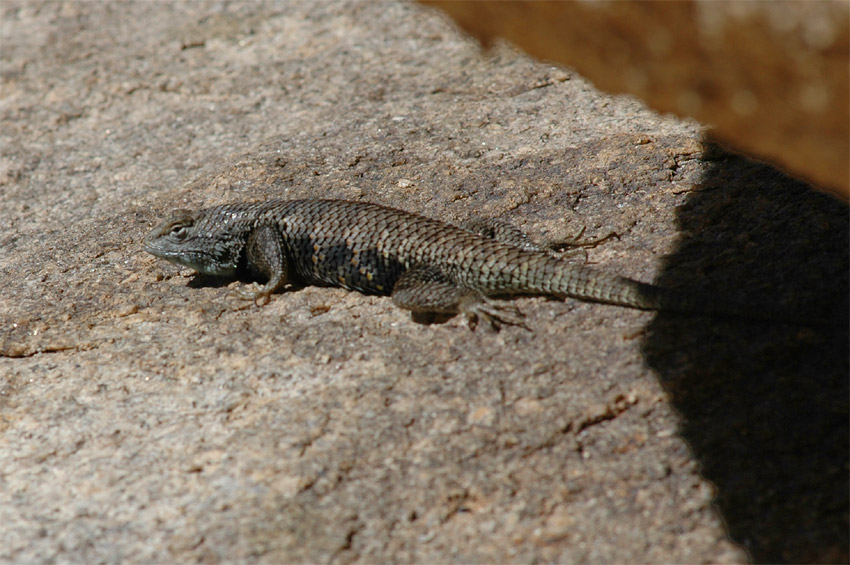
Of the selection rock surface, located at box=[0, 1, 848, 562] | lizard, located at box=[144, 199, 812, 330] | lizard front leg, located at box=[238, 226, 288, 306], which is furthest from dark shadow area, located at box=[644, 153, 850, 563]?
lizard front leg, located at box=[238, 226, 288, 306]

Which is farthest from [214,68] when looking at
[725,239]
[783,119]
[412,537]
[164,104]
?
[783,119]

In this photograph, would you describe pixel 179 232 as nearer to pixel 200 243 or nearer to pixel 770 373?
pixel 200 243

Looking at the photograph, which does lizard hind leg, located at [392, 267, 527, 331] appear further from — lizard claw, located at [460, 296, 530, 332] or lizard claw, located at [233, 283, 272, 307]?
lizard claw, located at [233, 283, 272, 307]

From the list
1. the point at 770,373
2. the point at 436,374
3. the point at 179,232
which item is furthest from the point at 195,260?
the point at 770,373

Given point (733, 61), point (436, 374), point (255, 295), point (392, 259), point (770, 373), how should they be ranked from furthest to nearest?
point (255, 295)
point (392, 259)
point (436, 374)
point (770, 373)
point (733, 61)

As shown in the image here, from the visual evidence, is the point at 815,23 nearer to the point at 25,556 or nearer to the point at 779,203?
the point at 779,203

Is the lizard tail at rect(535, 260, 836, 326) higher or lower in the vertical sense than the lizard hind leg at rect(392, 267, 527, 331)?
higher
